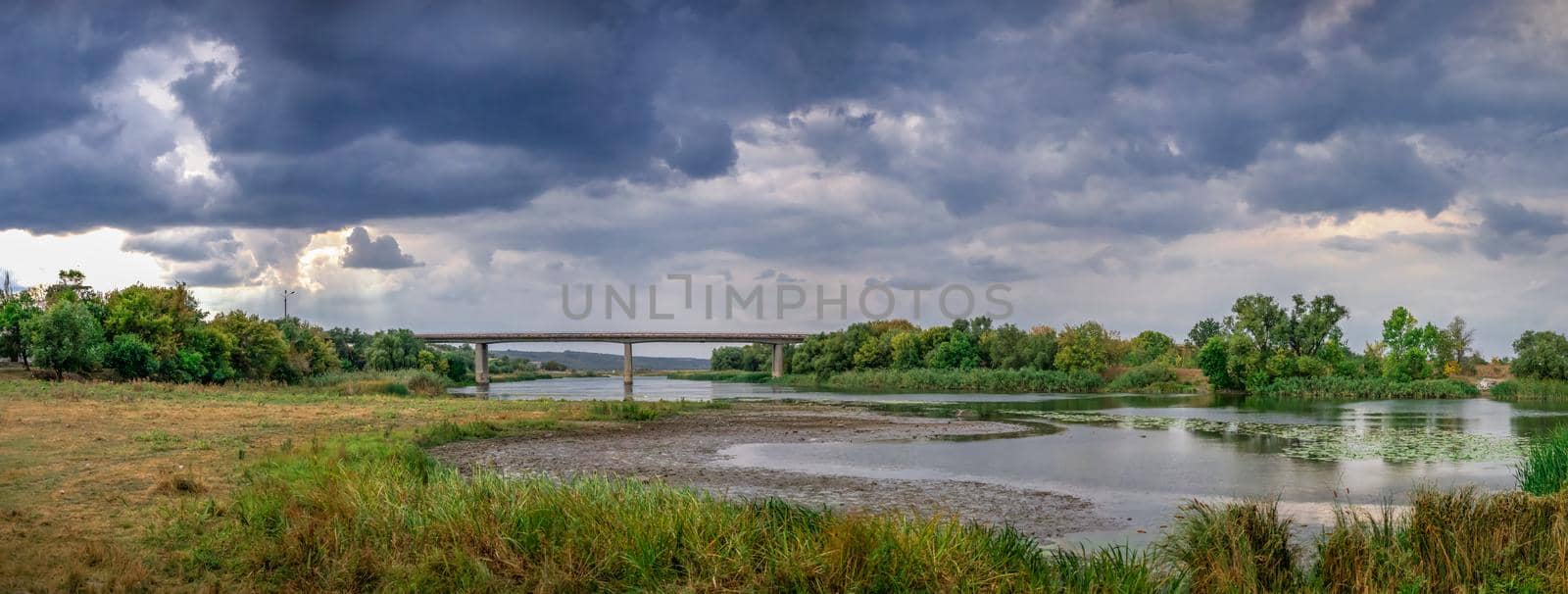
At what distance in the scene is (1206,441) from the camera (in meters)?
33.6

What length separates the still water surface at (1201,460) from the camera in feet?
65.0

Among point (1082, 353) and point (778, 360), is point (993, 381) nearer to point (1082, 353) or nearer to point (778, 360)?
point (1082, 353)

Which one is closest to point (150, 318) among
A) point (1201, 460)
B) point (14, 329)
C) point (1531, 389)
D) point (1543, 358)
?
point (14, 329)

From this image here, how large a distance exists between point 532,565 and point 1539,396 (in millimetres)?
82586

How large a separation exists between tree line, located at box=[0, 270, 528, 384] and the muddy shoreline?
126ft

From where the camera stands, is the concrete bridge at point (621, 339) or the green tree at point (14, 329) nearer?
the green tree at point (14, 329)

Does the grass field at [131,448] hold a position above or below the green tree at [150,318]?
below

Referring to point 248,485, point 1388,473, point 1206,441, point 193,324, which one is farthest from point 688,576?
point 193,324

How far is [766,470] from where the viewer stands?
24188 mm

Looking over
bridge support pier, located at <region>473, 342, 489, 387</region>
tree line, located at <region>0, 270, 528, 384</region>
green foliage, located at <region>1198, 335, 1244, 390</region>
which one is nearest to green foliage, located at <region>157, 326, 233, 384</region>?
tree line, located at <region>0, 270, 528, 384</region>

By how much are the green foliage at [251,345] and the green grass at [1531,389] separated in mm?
93723

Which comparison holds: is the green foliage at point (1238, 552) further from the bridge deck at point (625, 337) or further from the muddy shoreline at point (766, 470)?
the bridge deck at point (625, 337)

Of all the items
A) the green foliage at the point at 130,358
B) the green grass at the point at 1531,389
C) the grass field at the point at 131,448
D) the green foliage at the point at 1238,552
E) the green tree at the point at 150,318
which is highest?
the green tree at the point at 150,318

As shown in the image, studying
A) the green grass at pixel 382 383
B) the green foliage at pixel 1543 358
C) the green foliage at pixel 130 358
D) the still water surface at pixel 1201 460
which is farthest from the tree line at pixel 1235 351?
the green foliage at pixel 130 358
